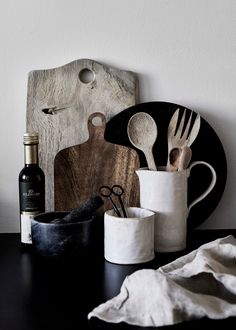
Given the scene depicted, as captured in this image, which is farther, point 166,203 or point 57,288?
point 166,203

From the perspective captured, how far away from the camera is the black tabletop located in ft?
2.06

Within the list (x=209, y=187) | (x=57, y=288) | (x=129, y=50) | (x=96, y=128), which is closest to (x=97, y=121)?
(x=96, y=128)

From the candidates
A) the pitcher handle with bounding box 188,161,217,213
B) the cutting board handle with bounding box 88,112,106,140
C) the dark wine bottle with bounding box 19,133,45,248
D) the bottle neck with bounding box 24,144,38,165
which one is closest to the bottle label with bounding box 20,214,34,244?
the dark wine bottle with bounding box 19,133,45,248

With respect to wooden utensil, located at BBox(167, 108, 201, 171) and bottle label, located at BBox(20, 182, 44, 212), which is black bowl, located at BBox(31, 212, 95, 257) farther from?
wooden utensil, located at BBox(167, 108, 201, 171)

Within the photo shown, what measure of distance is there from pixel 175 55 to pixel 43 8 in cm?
29

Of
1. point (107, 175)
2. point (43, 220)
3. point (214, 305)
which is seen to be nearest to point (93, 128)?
point (107, 175)

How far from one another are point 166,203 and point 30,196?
0.83ft

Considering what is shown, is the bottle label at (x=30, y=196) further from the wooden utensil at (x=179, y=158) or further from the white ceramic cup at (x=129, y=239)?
the wooden utensil at (x=179, y=158)

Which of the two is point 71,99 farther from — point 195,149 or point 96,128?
point 195,149

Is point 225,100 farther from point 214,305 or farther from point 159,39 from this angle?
point 214,305

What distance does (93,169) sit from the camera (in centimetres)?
101

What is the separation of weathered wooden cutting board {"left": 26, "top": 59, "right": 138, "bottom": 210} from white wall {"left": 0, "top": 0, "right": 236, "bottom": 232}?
3 cm

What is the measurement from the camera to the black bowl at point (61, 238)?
0.82 m

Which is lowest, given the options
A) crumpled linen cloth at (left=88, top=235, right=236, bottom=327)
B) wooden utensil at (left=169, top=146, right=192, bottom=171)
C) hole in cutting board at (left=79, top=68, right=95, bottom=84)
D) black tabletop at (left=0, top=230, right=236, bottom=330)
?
black tabletop at (left=0, top=230, right=236, bottom=330)
